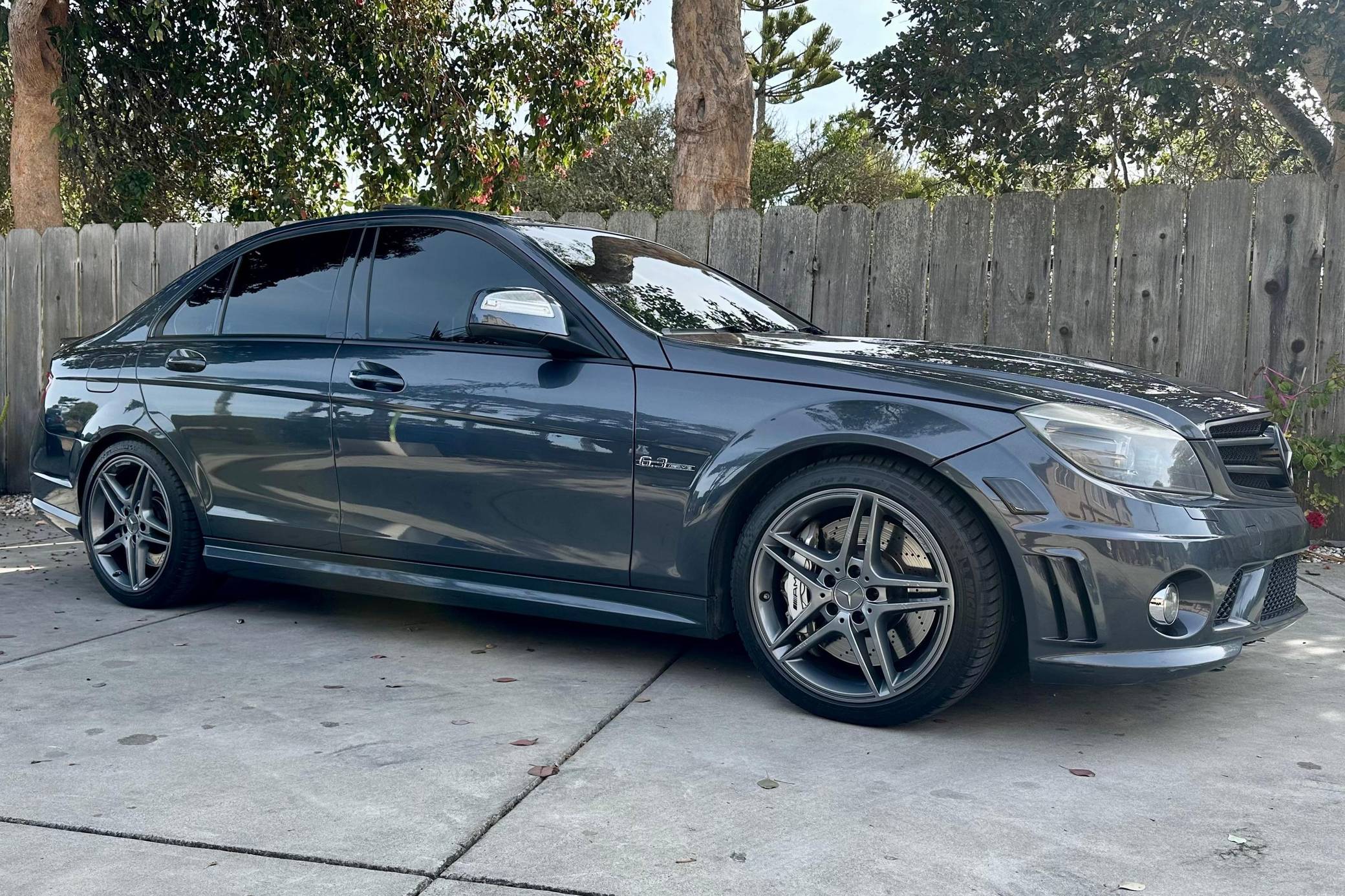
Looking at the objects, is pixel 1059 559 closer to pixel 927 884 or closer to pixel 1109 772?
pixel 1109 772

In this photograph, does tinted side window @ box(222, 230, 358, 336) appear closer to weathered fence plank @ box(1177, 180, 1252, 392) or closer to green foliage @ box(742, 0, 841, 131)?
weathered fence plank @ box(1177, 180, 1252, 392)

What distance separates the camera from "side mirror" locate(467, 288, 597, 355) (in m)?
3.85

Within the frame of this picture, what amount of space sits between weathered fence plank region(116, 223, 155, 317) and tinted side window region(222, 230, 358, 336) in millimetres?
4004

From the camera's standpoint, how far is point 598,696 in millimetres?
3814

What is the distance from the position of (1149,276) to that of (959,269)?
1.00 metres

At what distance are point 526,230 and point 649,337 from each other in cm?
81

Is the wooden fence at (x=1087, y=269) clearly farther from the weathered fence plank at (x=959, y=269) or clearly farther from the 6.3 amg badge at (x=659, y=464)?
the 6.3 amg badge at (x=659, y=464)

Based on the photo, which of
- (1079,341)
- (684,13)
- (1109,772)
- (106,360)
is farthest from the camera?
(684,13)

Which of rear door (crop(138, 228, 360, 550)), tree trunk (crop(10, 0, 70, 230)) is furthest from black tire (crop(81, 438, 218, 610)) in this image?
tree trunk (crop(10, 0, 70, 230))

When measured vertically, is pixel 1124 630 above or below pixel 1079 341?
below

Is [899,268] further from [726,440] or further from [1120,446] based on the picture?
[1120,446]

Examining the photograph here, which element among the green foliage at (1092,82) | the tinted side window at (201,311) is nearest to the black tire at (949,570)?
the tinted side window at (201,311)

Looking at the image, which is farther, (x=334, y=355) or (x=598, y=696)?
(x=334, y=355)

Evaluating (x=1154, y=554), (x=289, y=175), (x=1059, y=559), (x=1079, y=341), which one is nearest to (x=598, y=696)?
(x=1059, y=559)
